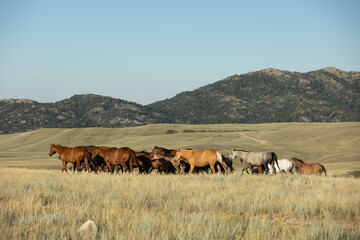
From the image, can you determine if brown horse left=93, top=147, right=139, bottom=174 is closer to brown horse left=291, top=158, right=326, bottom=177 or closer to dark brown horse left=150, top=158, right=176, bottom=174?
dark brown horse left=150, top=158, right=176, bottom=174

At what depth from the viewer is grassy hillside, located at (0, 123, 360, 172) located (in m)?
58.5

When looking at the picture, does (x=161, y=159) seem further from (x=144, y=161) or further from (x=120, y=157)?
(x=120, y=157)

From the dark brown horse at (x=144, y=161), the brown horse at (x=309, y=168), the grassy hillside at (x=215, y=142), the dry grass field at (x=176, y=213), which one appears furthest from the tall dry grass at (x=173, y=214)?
the grassy hillside at (x=215, y=142)

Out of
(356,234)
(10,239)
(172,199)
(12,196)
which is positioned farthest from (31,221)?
(356,234)

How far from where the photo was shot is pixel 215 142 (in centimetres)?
9181

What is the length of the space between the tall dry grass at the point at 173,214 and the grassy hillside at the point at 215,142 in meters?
33.7

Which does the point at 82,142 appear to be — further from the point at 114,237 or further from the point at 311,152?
the point at 114,237

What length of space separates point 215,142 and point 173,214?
8374 centimetres

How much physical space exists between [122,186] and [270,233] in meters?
6.63

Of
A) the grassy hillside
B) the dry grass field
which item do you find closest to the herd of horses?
the dry grass field

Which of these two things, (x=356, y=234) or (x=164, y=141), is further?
(x=164, y=141)

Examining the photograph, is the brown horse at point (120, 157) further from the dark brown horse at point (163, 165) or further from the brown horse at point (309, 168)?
the brown horse at point (309, 168)

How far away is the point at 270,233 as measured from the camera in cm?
701

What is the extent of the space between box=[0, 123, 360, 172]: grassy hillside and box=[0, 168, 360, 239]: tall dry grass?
3370 cm
